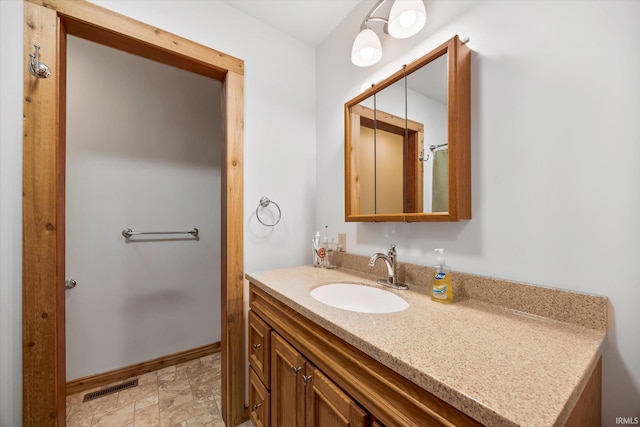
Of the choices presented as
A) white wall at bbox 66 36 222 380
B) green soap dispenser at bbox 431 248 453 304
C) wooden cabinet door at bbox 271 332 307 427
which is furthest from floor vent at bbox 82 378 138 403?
green soap dispenser at bbox 431 248 453 304

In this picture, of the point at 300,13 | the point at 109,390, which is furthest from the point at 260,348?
the point at 300,13

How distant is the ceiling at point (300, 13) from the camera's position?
1.44m

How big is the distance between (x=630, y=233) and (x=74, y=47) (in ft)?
9.52

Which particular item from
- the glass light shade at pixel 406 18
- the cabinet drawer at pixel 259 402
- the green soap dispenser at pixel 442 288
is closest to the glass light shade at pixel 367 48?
the glass light shade at pixel 406 18

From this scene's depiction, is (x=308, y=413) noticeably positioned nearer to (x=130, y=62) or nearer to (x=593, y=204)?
(x=593, y=204)

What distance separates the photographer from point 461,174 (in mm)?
900

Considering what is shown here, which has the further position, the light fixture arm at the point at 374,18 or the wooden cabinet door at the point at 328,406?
the light fixture arm at the point at 374,18

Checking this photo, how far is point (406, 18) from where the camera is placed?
3.45 feet

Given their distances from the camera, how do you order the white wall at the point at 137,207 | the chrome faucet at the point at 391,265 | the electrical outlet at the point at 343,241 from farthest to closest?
1. the white wall at the point at 137,207
2. the electrical outlet at the point at 343,241
3. the chrome faucet at the point at 391,265

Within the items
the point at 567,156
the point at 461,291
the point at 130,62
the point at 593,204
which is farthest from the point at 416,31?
the point at 130,62

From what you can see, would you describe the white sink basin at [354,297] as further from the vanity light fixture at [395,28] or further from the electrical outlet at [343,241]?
the vanity light fixture at [395,28]

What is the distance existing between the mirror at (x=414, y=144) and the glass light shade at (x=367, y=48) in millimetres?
145

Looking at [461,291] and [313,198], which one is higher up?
A: [313,198]

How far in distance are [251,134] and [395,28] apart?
3.08 ft
